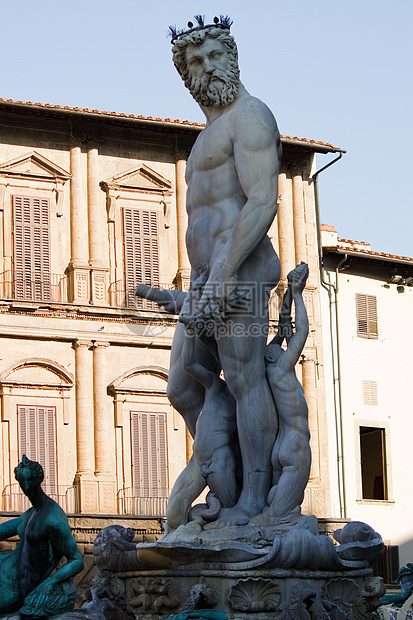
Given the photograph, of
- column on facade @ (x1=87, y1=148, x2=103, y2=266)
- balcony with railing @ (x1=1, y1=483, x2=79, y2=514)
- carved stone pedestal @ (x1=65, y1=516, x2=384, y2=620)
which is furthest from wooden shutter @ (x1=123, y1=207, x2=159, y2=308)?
carved stone pedestal @ (x1=65, y1=516, x2=384, y2=620)

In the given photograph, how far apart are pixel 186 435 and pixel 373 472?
22.3 ft

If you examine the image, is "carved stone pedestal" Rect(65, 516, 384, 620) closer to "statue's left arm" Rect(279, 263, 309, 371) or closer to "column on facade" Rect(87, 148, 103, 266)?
"statue's left arm" Rect(279, 263, 309, 371)

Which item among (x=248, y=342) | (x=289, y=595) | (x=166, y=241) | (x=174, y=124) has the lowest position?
(x=289, y=595)

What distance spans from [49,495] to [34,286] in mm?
4663

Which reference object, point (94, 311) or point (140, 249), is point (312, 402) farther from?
point (94, 311)

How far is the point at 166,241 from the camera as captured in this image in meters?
30.2

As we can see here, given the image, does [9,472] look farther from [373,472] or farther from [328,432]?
[373,472]

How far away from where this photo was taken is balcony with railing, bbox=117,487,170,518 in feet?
91.1

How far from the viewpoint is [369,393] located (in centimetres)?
3222

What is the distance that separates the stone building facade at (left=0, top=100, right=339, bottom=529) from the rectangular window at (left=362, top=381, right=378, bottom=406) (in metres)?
1.67

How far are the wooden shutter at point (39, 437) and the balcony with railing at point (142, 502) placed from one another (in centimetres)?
155

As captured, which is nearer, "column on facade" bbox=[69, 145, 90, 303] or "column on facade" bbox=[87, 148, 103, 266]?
"column on facade" bbox=[69, 145, 90, 303]

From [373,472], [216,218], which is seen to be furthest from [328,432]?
[216,218]

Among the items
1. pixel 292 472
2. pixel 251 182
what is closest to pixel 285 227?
pixel 251 182
